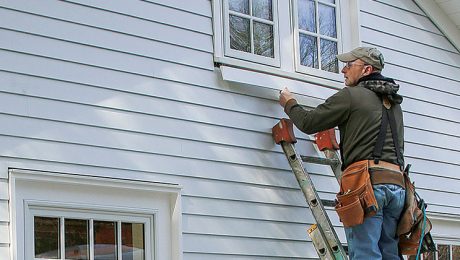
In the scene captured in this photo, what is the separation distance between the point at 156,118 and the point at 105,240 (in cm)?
84

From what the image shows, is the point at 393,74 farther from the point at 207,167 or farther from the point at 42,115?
the point at 42,115

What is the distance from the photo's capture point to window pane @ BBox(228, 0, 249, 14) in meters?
7.16

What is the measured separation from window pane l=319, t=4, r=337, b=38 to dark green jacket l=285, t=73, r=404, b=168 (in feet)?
5.74

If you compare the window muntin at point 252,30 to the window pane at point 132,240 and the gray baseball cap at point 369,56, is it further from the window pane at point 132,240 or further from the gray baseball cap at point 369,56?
the window pane at point 132,240

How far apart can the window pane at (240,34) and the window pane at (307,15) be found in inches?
24.9

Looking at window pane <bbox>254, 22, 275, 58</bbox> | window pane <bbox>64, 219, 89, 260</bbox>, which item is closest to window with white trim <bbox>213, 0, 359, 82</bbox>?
window pane <bbox>254, 22, 275, 58</bbox>

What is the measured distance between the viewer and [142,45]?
6438mm

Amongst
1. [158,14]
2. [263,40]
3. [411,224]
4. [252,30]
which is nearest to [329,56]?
[263,40]

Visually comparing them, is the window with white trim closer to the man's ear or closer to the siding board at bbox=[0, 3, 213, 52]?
the siding board at bbox=[0, 3, 213, 52]

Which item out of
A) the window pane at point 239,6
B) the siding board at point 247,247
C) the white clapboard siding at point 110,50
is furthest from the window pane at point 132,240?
the window pane at point 239,6

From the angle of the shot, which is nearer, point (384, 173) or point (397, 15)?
point (384, 173)

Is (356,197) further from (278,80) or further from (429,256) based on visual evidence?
(429,256)

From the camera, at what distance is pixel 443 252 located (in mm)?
8836

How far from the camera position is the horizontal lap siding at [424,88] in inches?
330
